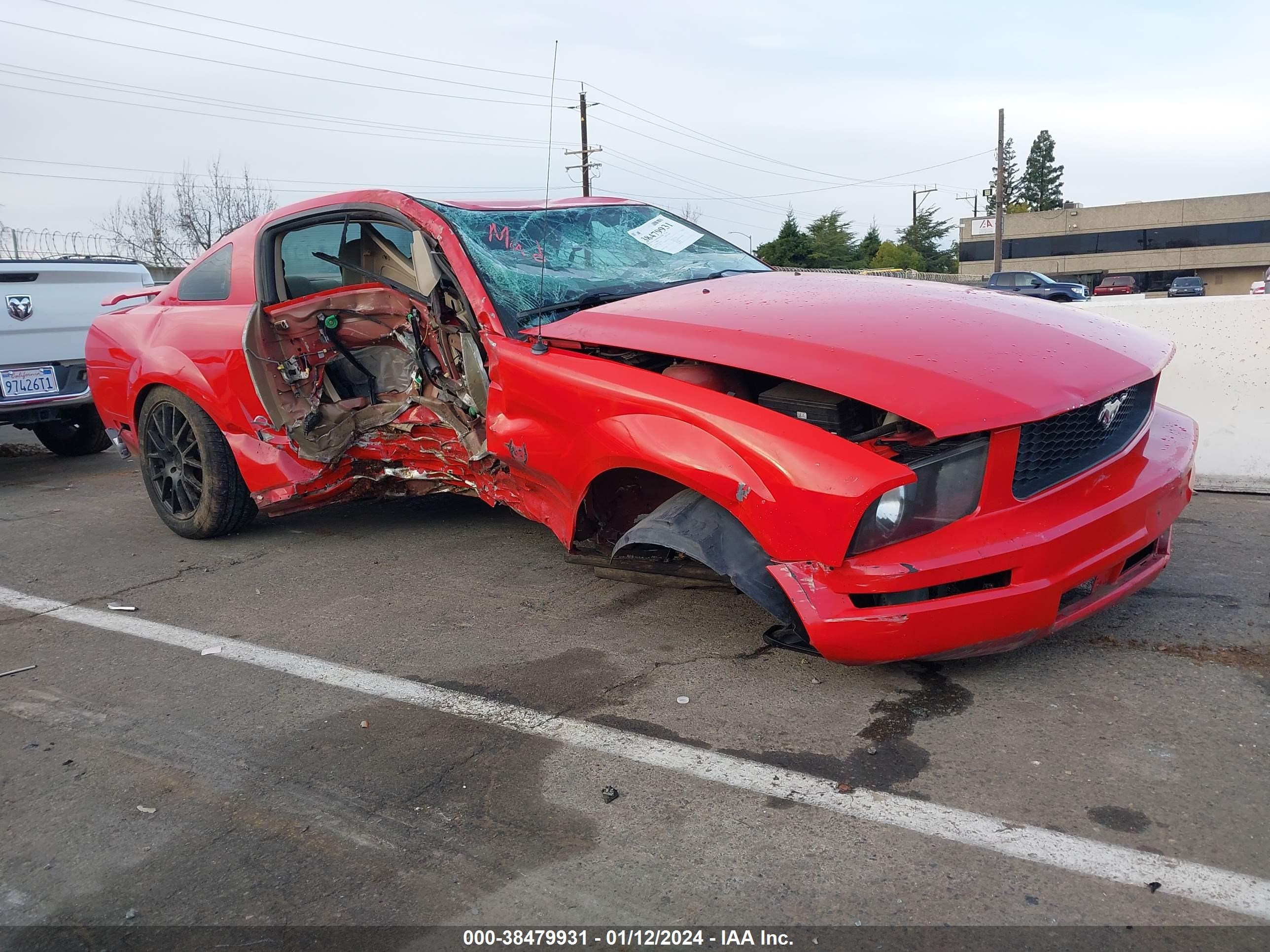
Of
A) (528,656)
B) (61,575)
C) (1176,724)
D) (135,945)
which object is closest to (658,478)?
(528,656)

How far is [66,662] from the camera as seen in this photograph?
11.6ft

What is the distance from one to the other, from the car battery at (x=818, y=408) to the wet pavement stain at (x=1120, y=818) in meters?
1.14

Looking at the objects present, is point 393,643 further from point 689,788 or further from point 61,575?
point 61,575

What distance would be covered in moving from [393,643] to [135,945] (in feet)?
5.31

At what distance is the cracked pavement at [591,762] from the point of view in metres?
2.06

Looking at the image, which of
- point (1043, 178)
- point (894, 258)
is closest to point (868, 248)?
point (894, 258)

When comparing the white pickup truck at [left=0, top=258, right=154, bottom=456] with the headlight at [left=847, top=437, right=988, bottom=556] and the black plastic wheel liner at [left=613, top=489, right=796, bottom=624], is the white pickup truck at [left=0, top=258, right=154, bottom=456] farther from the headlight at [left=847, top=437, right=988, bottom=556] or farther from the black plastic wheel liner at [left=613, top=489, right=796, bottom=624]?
the headlight at [left=847, top=437, right=988, bottom=556]

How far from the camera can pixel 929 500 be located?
8.74 ft

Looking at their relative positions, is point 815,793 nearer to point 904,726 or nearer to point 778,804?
point 778,804

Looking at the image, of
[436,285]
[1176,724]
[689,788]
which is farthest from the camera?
[436,285]

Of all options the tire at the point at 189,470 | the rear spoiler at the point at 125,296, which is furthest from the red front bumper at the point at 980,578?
the rear spoiler at the point at 125,296

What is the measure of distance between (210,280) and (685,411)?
318 centimetres

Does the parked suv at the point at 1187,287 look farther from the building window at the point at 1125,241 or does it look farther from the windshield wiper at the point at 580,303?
the windshield wiper at the point at 580,303

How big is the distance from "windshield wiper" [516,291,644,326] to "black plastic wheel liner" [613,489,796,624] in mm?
1009
